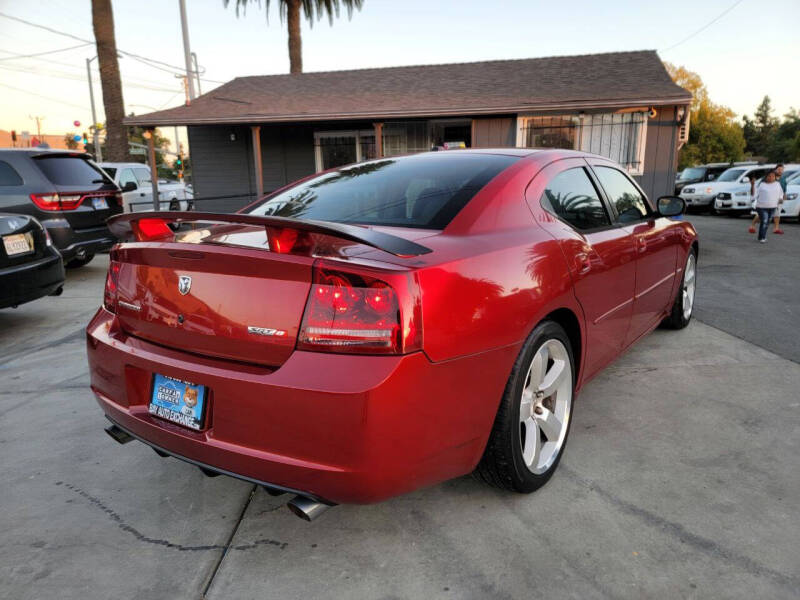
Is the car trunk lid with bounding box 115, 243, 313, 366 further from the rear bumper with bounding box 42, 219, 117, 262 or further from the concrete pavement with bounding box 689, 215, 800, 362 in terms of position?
the rear bumper with bounding box 42, 219, 117, 262

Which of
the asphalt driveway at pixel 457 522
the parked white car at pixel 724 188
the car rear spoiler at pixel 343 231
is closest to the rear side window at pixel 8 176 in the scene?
the asphalt driveway at pixel 457 522

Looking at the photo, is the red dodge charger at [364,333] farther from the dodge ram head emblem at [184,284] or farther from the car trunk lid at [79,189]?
the car trunk lid at [79,189]

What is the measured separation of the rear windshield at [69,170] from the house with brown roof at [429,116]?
4.42 metres

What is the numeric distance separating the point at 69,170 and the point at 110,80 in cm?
1104

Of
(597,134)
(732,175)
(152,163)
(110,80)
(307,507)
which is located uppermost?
(110,80)

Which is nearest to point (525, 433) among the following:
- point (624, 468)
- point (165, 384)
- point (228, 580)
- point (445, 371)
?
point (624, 468)

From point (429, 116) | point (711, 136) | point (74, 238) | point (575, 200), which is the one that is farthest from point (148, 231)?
point (711, 136)

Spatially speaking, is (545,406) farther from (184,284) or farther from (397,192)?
(184,284)

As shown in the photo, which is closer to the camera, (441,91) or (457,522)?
(457,522)

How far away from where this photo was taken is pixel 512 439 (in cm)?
226

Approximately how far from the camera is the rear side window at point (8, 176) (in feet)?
23.4

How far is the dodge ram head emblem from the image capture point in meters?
2.03

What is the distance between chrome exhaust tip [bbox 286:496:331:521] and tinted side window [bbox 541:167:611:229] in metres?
1.69

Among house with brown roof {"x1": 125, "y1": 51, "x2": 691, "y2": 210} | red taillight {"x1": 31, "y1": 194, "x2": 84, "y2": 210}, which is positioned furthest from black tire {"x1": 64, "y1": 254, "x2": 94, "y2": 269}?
house with brown roof {"x1": 125, "y1": 51, "x2": 691, "y2": 210}
